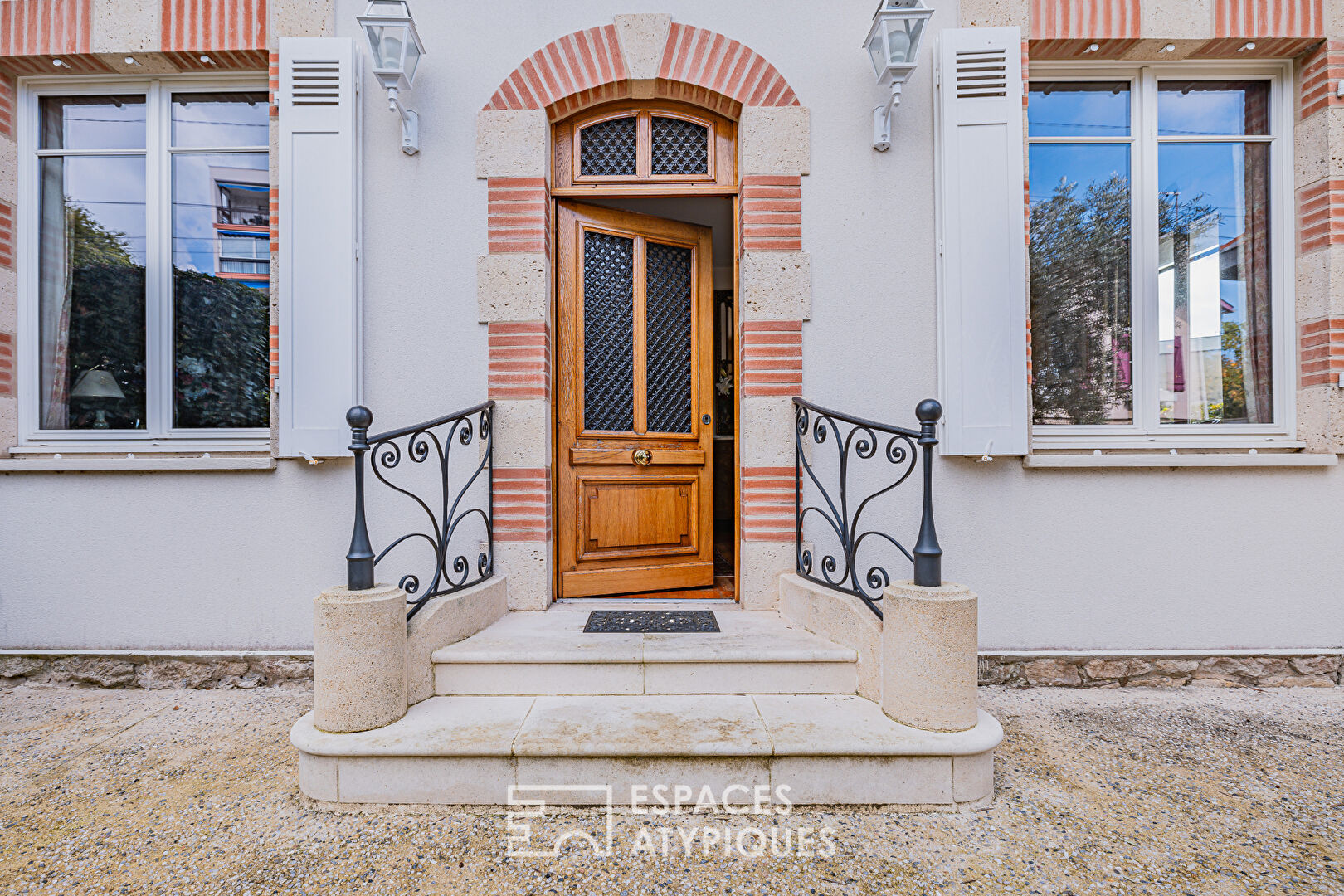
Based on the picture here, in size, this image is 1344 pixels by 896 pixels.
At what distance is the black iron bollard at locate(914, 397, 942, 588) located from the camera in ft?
7.11

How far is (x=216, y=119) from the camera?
10.8ft

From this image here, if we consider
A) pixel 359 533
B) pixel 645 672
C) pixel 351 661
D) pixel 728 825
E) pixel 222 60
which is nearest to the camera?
pixel 728 825

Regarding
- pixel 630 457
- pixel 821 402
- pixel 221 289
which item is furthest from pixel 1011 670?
pixel 221 289

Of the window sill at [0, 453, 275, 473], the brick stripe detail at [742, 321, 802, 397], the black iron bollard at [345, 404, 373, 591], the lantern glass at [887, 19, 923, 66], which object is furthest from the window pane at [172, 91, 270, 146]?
the lantern glass at [887, 19, 923, 66]

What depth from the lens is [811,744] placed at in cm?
200

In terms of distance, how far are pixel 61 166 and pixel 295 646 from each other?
113 inches

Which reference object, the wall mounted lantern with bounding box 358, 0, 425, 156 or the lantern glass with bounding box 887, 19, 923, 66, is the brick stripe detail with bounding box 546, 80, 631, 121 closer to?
the wall mounted lantern with bounding box 358, 0, 425, 156

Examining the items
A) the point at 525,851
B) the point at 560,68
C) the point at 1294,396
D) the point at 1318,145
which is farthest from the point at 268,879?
the point at 1318,145

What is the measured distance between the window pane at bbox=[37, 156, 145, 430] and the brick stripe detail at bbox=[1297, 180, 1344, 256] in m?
5.97

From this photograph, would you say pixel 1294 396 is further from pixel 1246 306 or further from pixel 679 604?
pixel 679 604

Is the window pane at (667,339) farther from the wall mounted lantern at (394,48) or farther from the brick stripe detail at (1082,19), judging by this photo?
the brick stripe detail at (1082,19)

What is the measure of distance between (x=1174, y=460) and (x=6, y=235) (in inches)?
233

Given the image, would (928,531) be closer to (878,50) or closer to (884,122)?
(884,122)

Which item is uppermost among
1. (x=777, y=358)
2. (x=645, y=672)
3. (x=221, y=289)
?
(x=221, y=289)
